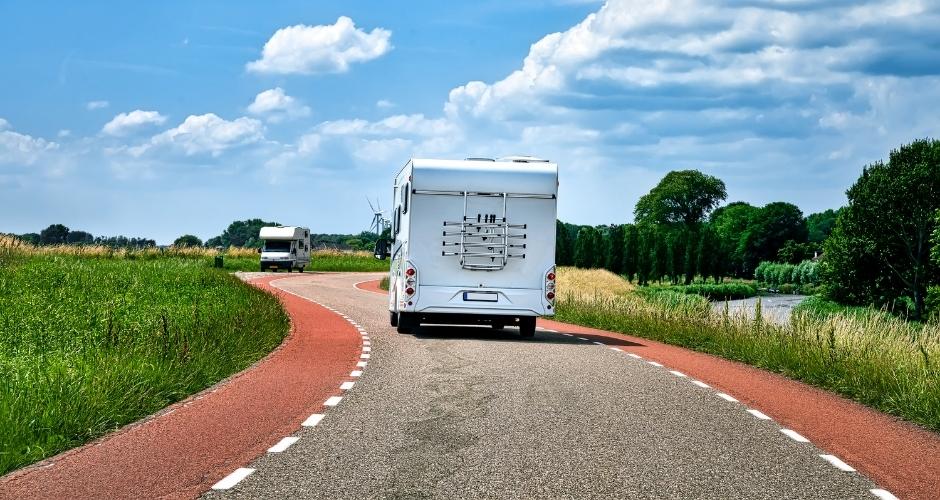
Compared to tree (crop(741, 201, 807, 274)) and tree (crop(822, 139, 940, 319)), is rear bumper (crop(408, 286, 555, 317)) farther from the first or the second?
tree (crop(741, 201, 807, 274))

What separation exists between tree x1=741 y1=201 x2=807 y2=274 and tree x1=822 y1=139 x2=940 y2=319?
298 ft

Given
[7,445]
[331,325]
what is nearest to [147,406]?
[7,445]

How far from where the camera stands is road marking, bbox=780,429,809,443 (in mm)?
10141

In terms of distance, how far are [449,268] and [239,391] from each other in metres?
9.58

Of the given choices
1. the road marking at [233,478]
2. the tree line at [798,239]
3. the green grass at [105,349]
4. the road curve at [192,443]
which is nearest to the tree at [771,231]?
the tree line at [798,239]

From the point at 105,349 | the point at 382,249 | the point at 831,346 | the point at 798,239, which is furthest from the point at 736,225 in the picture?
the point at 105,349

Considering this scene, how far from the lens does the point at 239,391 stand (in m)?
13.6

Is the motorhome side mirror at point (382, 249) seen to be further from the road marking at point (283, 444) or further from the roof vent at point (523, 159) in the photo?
the road marking at point (283, 444)

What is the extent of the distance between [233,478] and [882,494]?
14.3ft

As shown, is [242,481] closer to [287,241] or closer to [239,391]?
[239,391]

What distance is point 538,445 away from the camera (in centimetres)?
946

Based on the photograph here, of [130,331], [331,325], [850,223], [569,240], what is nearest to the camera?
Answer: [130,331]

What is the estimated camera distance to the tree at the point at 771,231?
538 feet

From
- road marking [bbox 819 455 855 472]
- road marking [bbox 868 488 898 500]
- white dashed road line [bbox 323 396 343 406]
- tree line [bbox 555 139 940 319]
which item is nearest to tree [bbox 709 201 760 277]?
tree line [bbox 555 139 940 319]
